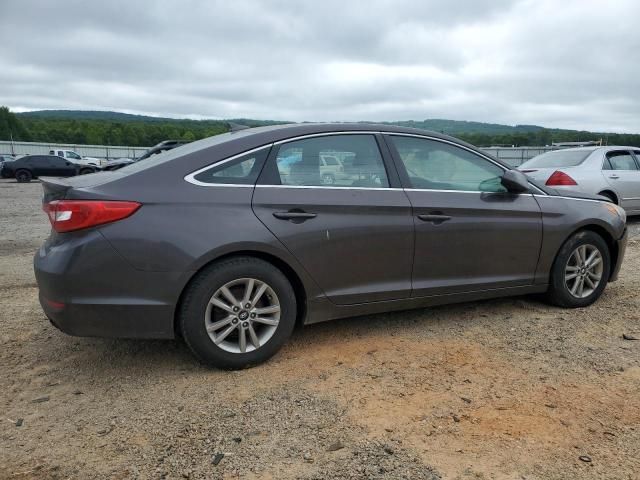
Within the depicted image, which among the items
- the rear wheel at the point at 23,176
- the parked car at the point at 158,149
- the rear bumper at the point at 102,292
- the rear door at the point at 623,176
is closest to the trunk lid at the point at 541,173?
the rear door at the point at 623,176

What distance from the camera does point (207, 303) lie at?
3166 millimetres

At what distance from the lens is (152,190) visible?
10.3 feet

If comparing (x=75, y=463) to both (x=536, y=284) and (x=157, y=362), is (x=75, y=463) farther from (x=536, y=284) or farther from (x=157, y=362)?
(x=536, y=284)

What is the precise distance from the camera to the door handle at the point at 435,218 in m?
3.79

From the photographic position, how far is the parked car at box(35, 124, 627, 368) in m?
3.05

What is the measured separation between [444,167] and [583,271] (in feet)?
5.27

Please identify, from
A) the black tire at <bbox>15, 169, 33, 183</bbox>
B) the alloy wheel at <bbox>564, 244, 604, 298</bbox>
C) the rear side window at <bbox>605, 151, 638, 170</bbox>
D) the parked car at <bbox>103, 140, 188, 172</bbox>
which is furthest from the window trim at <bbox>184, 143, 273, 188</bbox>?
the black tire at <bbox>15, 169, 33, 183</bbox>

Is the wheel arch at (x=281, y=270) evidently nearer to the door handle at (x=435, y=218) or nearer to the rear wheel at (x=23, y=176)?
the door handle at (x=435, y=218)

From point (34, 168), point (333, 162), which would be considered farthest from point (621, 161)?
point (34, 168)

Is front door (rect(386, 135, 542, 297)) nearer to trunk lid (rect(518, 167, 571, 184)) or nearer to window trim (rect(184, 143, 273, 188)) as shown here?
window trim (rect(184, 143, 273, 188))

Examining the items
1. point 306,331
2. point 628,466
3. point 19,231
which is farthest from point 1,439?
point 19,231

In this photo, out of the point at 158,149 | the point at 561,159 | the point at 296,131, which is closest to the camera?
the point at 296,131

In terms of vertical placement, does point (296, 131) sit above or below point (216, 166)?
above

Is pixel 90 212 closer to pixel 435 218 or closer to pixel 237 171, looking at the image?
pixel 237 171
